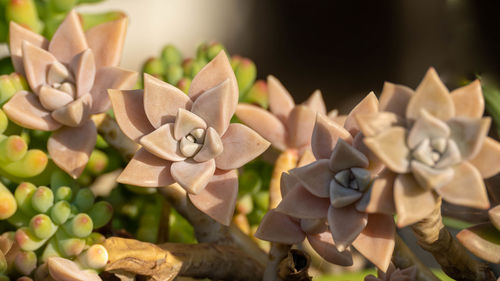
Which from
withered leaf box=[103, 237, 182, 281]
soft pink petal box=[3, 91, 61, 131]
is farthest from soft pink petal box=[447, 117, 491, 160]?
soft pink petal box=[3, 91, 61, 131]

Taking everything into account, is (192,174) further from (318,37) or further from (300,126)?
(318,37)

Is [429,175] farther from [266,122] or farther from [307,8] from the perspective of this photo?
[307,8]

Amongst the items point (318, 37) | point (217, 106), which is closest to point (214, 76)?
point (217, 106)

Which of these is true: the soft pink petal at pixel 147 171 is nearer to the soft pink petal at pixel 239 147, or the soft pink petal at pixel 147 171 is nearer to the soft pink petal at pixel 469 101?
the soft pink petal at pixel 239 147

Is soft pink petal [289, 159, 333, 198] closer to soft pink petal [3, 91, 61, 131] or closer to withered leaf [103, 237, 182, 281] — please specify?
withered leaf [103, 237, 182, 281]

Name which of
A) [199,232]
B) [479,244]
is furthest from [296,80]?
[479,244]

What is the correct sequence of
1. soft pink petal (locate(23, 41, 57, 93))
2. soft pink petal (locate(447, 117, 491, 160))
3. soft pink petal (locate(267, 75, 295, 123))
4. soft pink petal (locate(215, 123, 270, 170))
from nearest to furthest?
soft pink petal (locate(447, 117, 491, 160)) → soft pink petal (locate(215, 123, 270, 170)) → soft pink petal (locate(23, 41, 57, 93)) → soft pink petal (locate(267, 75, 295, 123))

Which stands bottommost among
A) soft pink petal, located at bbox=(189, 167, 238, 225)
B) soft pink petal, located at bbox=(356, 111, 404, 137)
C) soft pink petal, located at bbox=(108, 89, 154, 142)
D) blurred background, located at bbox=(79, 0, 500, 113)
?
blurred background, located at bbox=(79, 0, 500, 113)

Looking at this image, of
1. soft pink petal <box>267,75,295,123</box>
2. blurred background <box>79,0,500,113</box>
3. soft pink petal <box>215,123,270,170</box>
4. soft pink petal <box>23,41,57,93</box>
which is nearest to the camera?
soft pink petal <box>215,123,270,170</box>
